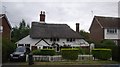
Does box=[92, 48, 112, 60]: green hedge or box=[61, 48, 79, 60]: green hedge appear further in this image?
box=[92, 48, 112, 60]: green hedge

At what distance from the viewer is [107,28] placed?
56750 millimetres

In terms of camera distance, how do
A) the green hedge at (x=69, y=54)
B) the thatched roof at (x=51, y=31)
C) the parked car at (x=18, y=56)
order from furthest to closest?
the thatched roof at (x=51, y=31) → the green hedge at (x=69, y=54) → the parked car at (x=18, y=56)

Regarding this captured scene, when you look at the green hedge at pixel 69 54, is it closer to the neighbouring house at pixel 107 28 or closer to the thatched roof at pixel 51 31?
the thatched roof at pixel 51 31

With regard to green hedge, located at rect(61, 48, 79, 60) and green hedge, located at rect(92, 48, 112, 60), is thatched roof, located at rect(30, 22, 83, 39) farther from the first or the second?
green hedge, located at rect(61, 48, 79, 60)

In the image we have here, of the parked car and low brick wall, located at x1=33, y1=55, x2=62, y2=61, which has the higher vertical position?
the parked car

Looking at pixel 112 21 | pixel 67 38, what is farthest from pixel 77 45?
pixel 112 21

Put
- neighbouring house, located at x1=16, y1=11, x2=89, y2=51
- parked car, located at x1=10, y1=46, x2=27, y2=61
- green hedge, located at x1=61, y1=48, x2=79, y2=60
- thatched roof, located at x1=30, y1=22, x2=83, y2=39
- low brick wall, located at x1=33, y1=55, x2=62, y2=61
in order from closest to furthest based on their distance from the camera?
parked car, located at x1=10, y1=46, x2=27, y2=61, low brick wall, located at x1=33, y1=55, x2=62, y2=61, green hedge, located at x1=61, y1=48, x2=79, y2=60, neighbouring house, located at x1=16, y1=11, x2=89, y2=51, thatched roof, located at x1=30, y1=22, x2=83, y2=39

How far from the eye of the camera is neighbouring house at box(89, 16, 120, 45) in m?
56.9

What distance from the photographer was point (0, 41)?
29.4 metres

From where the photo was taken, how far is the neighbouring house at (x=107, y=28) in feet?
187

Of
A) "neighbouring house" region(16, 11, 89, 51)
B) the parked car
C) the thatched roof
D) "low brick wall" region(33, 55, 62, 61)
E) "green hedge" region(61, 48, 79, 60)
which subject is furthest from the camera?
the thatched roof

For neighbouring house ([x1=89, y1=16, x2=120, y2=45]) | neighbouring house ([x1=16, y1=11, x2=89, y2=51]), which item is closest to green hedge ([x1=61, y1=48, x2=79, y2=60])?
neighbouring house ([x1=16, y1=11, x2=89, y2=51])

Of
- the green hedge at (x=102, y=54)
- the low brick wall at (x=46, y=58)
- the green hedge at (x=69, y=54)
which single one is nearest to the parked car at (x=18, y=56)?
the low brick wall at (x=46, y=58)

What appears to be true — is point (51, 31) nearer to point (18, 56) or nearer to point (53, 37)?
point (53, 37)
